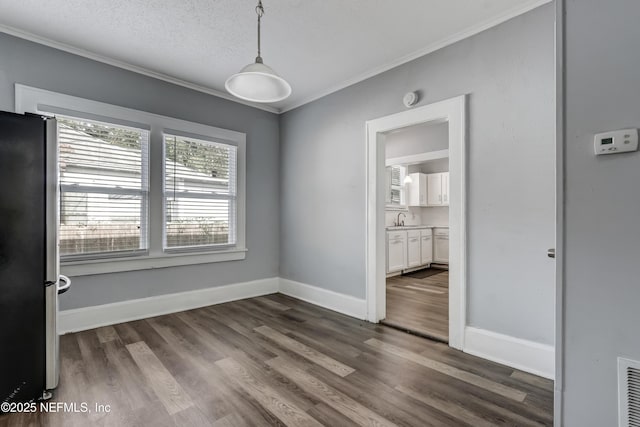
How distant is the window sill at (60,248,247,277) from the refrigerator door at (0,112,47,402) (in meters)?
1.28

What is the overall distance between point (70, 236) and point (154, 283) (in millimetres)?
960

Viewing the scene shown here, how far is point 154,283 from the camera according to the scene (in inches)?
139

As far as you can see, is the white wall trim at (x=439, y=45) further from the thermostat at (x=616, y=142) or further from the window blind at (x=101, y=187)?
the window blind at (x=101, y=187)

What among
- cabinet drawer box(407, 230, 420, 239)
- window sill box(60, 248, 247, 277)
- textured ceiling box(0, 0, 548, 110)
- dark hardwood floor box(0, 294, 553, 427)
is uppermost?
textured ceiling box(0, 0, 548, 110)

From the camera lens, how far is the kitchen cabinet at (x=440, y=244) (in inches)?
259

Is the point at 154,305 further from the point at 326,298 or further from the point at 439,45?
the point at 439,45

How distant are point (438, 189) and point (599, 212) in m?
5.90

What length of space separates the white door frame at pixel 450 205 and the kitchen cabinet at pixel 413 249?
8.60 feet

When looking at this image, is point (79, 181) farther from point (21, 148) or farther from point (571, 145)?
point (571, 145)

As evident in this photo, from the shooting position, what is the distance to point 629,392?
4.09 feet

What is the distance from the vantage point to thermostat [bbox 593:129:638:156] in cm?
125

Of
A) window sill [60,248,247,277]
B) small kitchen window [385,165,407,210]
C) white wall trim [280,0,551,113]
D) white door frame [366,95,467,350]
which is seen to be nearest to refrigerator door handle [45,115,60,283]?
window sill [60,248,247,277]

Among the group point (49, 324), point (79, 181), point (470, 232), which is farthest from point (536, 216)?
point (79, 181)

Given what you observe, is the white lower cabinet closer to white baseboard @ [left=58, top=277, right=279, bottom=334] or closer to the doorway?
the doorway
